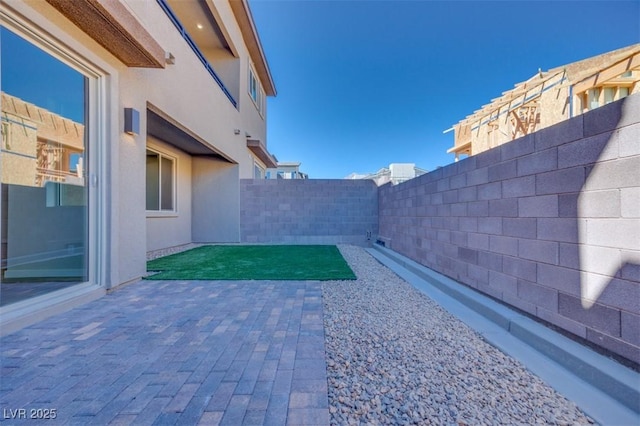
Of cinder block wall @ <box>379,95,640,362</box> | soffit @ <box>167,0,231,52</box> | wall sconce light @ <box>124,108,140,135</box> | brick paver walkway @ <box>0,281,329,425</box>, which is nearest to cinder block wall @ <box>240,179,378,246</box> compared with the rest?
soffit @ <box>167,0,231,52</box>

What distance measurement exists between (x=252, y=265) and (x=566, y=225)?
4.42 m

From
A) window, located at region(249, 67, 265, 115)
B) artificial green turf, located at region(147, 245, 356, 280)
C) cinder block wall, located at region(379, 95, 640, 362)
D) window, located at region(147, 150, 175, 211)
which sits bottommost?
artificial green turf, located at region(147, 245, 356, 280)

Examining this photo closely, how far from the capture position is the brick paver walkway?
55.2 inches

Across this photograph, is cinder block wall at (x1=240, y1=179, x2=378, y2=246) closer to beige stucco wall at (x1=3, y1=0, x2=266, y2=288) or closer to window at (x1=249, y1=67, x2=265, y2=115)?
beige stucco wall at (x1=3, y1=0, x2=266, y2=288)

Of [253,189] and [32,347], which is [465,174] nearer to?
[32,347]

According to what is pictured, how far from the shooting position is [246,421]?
1.33 meters

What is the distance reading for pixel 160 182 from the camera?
6457 millimetres

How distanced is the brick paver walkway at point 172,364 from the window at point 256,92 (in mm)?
8980

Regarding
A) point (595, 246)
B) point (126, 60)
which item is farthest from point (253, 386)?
point (126, 60)

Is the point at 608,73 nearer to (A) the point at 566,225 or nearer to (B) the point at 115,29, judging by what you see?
(A) the point at 566,225

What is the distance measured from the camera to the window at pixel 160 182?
6246 mm

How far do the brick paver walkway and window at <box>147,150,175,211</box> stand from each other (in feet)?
13.0

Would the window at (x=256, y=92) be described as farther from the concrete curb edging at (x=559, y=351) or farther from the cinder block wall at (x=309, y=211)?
the concrete curb edging at (x=559, y=351)

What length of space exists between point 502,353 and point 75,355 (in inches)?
126
